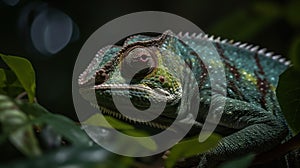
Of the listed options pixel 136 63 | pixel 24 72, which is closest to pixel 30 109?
pixel 24 72

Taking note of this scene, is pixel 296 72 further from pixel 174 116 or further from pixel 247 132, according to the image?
pixel 174 116

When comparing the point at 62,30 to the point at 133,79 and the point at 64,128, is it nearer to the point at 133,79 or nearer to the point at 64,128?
the point at 133,79

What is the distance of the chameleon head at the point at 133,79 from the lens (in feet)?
5.15

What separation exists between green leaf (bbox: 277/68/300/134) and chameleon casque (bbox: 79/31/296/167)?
26cm

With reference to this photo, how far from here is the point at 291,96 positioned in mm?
1246

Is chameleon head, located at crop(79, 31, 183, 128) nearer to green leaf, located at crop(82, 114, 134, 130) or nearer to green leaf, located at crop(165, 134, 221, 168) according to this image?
green leaf, located at crop(82, 114, 134, 130)

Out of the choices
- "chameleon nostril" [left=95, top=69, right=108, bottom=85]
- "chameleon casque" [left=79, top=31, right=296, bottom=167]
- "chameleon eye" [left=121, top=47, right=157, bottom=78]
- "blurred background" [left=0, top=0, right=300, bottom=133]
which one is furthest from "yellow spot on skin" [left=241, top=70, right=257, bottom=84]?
"blurred background" [left=0, top=0, right=300, bottom=133]

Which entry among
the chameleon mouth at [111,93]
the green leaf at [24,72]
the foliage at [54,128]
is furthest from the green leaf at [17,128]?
the chameleon mouth at [111,93]

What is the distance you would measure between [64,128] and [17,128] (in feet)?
0.26

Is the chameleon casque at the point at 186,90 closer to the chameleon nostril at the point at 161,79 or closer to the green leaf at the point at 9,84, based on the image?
the chameleon nostril at the point at 161,79

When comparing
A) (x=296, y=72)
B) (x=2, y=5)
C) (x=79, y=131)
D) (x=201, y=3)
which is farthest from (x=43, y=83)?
(x=79, y=131)

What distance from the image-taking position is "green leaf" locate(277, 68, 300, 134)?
3.98ft

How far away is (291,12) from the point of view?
8.24ft

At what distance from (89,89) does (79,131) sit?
0.76m
